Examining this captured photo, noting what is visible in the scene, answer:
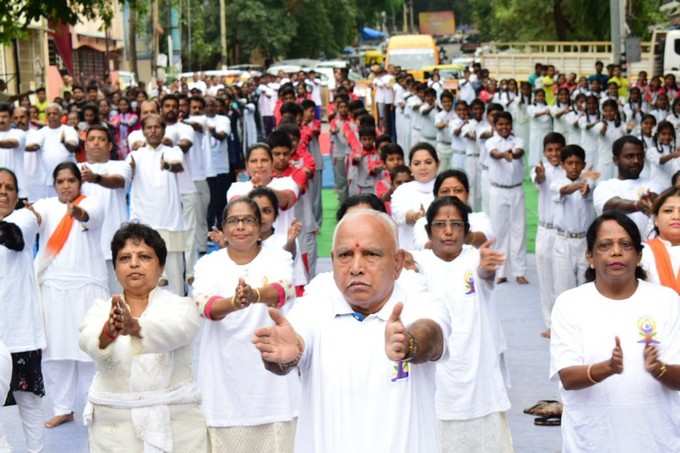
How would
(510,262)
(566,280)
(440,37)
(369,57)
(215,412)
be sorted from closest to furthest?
(215,412) → (566,280) → (510,262) → (369,57) → (440,37)

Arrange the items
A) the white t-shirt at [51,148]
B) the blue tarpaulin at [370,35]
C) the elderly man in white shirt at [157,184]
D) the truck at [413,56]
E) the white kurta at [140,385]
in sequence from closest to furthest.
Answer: the white kurta at [140,385]
the elderly man in white shirt at [157,184]
the white t-shirt at [51,148]
the truck at [413,56]
the blue tarpaulin at [370,35]

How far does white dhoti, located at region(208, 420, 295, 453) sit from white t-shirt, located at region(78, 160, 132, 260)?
4049 millimetres

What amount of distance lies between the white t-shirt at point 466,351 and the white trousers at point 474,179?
1031 cm

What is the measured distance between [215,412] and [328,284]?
2445 mm

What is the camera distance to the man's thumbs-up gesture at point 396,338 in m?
4.12

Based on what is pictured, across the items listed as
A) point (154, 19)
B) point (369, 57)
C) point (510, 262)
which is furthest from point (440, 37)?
point (510, 262)

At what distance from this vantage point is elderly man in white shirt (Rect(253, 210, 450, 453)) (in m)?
4.36

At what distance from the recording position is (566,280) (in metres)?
10.8

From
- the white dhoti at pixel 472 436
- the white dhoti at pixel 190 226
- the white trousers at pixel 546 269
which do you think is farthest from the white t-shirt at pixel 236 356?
the white dhoti at pixel 190 226

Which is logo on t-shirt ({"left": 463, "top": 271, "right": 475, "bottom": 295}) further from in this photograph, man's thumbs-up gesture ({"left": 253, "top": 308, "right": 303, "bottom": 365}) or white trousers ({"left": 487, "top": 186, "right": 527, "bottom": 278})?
white trousers ({"left": 487, "top": 186, "right": 527, "bottom": 278})

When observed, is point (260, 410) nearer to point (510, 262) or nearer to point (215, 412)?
point (215, 412)

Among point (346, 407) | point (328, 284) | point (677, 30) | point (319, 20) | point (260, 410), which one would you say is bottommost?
point (260, 410)

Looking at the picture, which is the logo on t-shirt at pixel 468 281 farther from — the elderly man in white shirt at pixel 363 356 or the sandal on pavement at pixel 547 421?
the elderly man in white shirt at pixel 363 356

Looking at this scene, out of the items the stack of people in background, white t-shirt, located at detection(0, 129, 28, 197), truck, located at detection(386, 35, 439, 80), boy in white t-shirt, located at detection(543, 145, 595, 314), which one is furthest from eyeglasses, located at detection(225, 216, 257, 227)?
truck, located at detection(386, 35, 439, 80)
